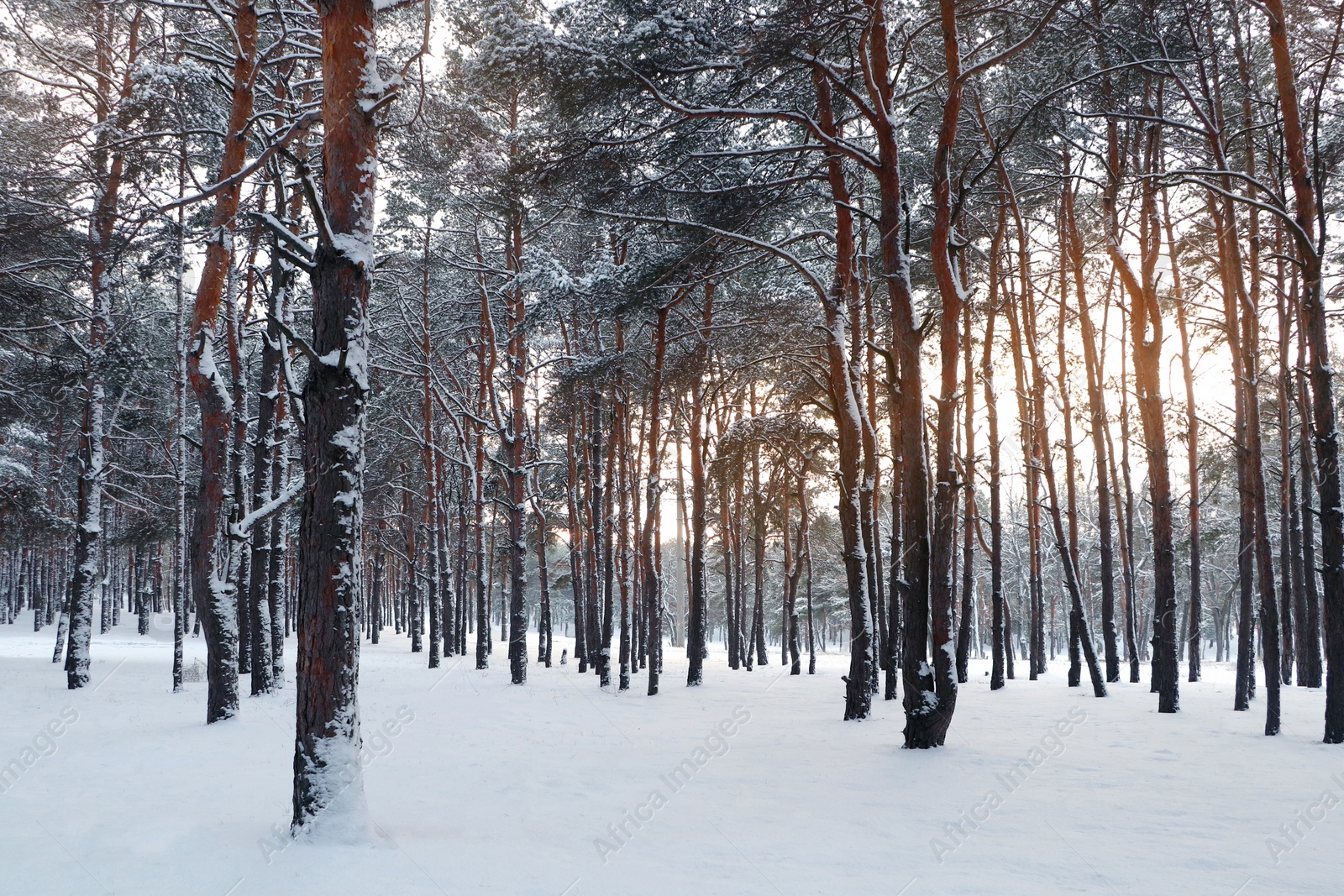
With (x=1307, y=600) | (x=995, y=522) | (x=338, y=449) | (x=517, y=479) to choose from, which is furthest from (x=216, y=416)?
(x=1307, y=600)

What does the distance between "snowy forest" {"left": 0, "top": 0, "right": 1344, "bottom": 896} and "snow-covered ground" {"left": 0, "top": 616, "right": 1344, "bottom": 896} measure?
51 millimetres

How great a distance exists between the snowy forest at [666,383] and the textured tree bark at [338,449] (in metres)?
0.03

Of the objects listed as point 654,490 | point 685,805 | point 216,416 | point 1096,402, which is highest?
point 1096,402

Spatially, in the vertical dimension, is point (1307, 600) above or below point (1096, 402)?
below

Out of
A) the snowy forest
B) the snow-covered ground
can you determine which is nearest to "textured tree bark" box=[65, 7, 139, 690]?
the snowy forest

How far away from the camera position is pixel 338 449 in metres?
4.91

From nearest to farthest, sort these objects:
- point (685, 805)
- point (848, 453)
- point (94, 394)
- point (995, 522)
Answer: point (685, 805), point (848, 453), point (94, 394), point (995, 522)

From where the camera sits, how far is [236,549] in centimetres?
941

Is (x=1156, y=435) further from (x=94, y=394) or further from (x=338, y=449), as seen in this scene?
(x=94, y=394)

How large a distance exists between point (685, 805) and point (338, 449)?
11.8ft

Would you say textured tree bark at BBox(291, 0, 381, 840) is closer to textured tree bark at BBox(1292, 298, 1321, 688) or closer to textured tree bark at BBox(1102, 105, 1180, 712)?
textured tree bark at BBox(1102, 105, 1180, 712)

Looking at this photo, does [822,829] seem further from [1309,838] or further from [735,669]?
[735,669]

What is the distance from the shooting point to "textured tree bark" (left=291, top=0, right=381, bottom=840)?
15.3 ft

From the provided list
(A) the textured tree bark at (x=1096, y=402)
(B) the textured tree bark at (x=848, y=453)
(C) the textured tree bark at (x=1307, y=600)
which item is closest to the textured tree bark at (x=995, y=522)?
(A) the textured tree bark at (x=1096, y=402)
